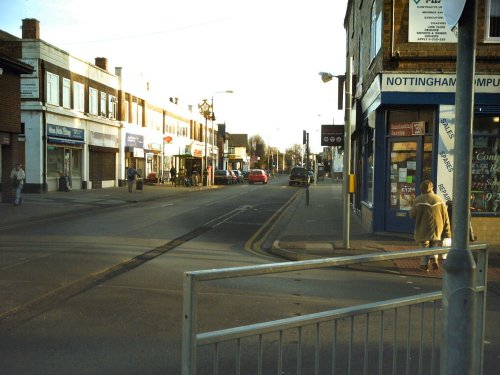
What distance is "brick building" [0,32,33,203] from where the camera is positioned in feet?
73.6

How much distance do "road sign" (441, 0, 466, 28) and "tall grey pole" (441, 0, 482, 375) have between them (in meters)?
0.03

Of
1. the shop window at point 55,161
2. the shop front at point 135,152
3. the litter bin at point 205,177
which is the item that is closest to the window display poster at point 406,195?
the shop window at point 55,161

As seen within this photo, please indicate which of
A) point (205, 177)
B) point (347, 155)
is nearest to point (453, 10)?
point (347, 155)

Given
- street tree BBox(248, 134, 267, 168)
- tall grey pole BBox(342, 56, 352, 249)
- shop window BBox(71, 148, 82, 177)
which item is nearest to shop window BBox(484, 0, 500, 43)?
tall grey pole BBox(342, 56, 352, 249)

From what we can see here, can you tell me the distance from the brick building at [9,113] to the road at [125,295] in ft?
32.3

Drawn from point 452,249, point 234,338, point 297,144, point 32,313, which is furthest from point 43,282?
point 297,144

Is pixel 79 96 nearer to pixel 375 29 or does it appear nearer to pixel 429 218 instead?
pixel 375 29

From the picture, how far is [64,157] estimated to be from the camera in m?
33.7

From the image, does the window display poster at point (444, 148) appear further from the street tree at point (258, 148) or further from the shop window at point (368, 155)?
the street tree at point (258, 148)

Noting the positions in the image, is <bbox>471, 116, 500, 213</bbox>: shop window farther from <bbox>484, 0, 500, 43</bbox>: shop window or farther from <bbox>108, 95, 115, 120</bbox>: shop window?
<bbox>108, 95, 115, 120</bbox>: shop window

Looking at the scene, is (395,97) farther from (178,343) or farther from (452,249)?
(452,249)

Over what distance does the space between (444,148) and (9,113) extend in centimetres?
1782

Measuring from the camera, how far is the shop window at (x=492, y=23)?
12.8 m

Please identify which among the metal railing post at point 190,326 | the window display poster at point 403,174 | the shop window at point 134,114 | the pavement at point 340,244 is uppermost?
the shop window at point 134,114
